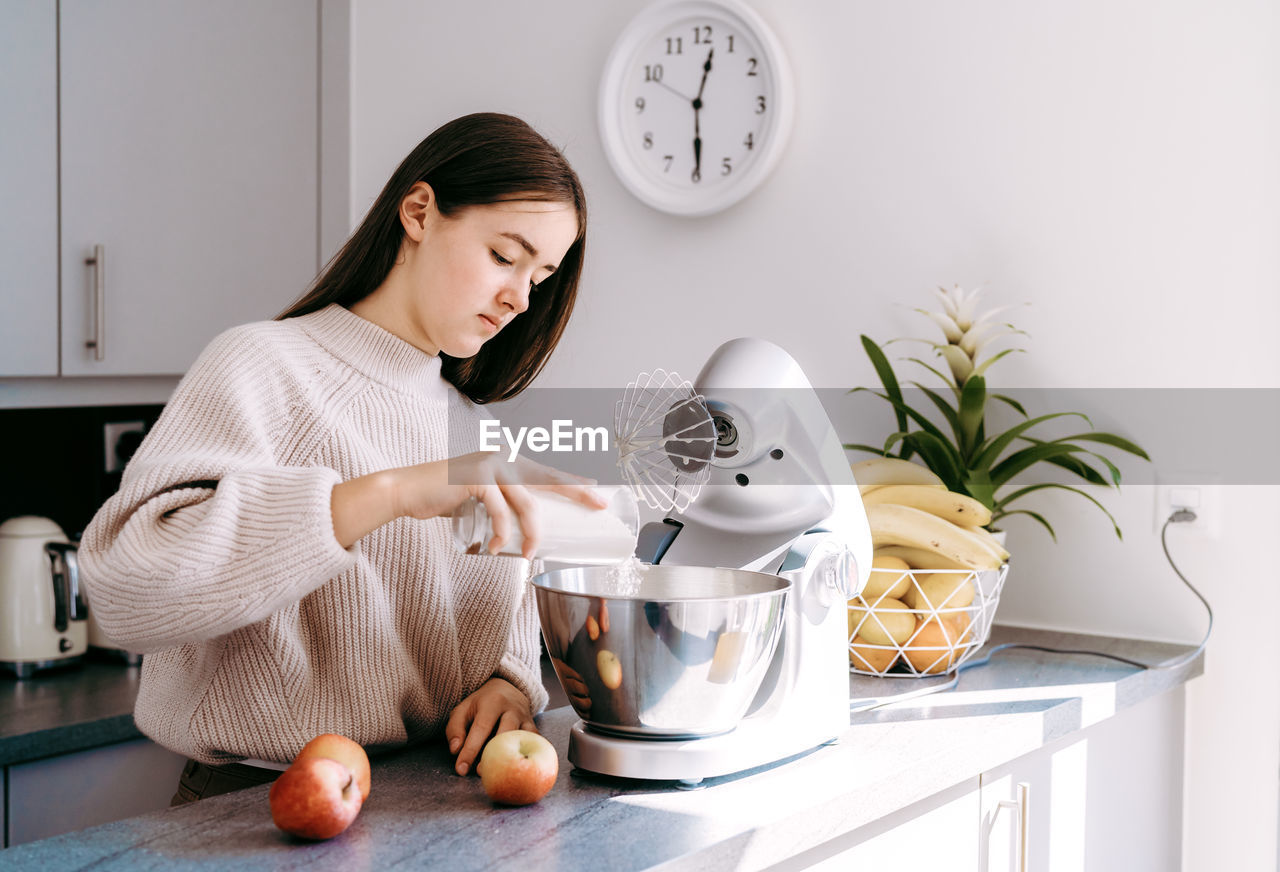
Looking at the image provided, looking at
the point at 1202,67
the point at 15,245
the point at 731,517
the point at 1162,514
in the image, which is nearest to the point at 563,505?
the point at 731,517

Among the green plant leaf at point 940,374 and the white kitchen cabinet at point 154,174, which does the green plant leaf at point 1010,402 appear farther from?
the white kitchen cabinet at point 154,174

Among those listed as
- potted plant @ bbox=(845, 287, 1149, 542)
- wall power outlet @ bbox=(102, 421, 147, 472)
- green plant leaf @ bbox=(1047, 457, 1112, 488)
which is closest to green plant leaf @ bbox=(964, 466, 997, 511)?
potted plant @ bbox=(845, 287, 1149, 542)

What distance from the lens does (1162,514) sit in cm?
160

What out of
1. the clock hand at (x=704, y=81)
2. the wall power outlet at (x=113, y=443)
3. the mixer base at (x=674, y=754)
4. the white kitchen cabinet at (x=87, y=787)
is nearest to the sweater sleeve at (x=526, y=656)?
the mixer base at (x=674, y=754)

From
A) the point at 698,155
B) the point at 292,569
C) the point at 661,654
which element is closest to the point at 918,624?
the point at 661,654

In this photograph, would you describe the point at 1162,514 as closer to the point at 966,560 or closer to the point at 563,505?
the point at 966,560

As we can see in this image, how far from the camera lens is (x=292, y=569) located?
0.85 meters

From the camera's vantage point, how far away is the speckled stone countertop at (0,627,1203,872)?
79cm

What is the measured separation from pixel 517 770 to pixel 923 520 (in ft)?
2.40

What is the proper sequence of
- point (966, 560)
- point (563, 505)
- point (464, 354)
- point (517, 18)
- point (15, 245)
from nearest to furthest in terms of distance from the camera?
1. point (563, 505)
2. point (464, 354)
3. point (966, 560)
4. point (15, 245)
5. point (517, 18)

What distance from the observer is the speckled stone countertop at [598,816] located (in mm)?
788

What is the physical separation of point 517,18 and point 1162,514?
4.78ft

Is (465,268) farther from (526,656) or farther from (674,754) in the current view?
(674,754)

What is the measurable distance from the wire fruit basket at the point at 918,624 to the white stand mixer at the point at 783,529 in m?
0.27
